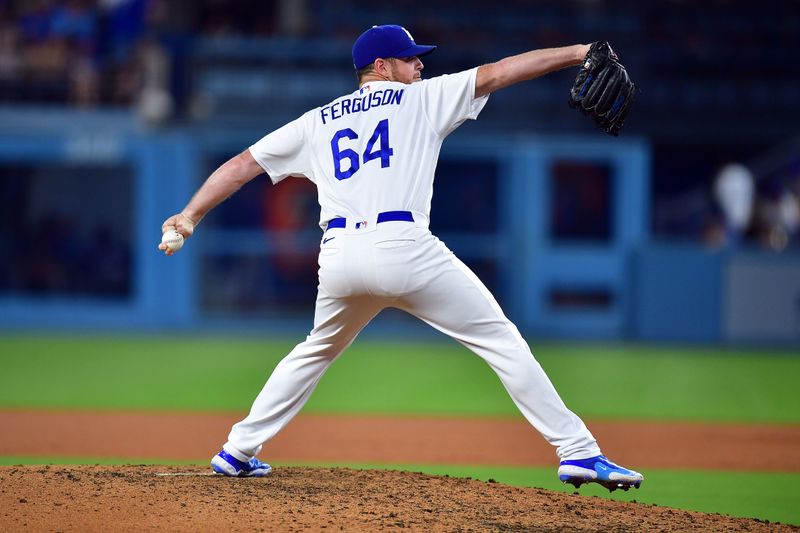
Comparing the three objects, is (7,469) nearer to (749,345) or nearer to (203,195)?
(203,195)

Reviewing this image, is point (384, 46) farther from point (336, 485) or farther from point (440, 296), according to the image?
point (336, 485)

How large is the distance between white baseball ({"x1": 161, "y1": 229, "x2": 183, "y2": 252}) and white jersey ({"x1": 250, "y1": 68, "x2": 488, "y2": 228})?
24.8 inches

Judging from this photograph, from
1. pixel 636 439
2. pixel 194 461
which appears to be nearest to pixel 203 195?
pixel 194 461

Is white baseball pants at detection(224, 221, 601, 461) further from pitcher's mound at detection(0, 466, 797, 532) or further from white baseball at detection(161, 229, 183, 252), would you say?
white baseball at detection(161, 229, 183, 252)

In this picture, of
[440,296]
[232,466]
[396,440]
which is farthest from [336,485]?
[396,440]

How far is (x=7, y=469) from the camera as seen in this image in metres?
5.44

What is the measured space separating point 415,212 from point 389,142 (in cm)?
32

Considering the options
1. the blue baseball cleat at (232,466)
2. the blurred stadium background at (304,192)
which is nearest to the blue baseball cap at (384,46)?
the blue baseball cleat at (232,466)

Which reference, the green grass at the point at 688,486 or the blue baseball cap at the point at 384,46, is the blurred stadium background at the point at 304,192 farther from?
the blue baseball cap at the point at 384,46

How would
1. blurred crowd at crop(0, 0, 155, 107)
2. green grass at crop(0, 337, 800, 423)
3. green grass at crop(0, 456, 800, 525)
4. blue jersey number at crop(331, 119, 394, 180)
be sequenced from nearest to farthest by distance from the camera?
blue jersey number at crop(331, 119, 394, 180)
green grass at crop(0, 456, 800, 525)
green grass at crop(0, 337, 800, 423)
blurred crowd at crop(0, 0, 155, 107)

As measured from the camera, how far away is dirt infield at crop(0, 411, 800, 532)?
4.54 metres

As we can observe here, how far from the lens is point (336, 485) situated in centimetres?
529

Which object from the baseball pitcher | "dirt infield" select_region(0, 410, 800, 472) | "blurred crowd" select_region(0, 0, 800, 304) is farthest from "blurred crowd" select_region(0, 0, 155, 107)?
the baseball pitcher

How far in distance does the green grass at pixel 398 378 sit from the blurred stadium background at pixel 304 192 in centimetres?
130
